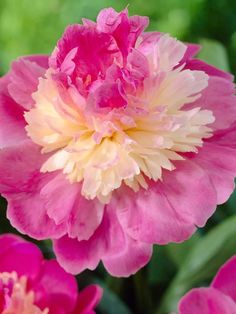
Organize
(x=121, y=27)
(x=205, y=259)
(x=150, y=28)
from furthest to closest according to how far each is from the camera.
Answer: (x=150, y=28) < (x=205, y=259) < (x=121, y=27)

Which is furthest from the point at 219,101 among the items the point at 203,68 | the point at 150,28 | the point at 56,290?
the point at 150,28

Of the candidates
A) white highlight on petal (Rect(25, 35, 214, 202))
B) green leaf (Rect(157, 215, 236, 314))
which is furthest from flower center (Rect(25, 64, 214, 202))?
green leaf (Rect(157, 215, 236, 314))

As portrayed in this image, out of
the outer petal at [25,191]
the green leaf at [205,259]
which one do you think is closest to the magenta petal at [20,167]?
the outer petal at [25,191]

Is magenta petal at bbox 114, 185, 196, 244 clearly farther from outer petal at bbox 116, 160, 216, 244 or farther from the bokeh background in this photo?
the bokeh background

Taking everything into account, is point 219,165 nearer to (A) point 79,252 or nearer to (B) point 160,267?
(A) point 79,252

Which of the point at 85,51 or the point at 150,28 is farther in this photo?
the point at 150,28

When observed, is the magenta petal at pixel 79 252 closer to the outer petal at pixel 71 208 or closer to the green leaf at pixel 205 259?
the outer petal at pixel 71 208
